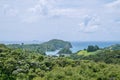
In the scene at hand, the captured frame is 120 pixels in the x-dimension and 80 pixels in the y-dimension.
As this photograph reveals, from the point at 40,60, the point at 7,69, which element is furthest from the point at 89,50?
the point at 7,69

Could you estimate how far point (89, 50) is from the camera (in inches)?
5364

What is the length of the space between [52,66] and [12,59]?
22.6 ft

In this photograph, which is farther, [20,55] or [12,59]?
[20,55]

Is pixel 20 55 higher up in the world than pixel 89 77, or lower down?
higher up

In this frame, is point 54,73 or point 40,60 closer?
point 54,73

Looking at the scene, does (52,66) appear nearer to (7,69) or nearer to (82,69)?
(82,69)

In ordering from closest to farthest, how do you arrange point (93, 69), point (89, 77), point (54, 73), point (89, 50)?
point (54, 73), point (89, 77), point (93, 69), point (89, 50)

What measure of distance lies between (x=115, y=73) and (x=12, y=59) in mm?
15734

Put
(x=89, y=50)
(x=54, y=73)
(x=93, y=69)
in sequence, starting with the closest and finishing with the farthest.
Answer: (x=54, y=73), (x=93, y=69), (x=89, y=50)

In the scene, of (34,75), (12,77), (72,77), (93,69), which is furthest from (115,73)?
(12,77)

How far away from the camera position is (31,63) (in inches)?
1716

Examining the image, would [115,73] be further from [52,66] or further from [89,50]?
[89,50]

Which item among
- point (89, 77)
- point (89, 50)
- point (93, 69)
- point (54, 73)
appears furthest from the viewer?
point (89, 50)

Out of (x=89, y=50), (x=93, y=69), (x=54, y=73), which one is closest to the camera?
(x=54, y=73)
